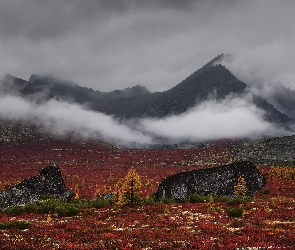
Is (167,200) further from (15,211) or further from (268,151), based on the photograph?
(268,151)

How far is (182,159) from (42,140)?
277 ft

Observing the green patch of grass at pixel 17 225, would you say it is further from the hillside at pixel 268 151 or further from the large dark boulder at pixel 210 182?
the hillside at pixel 268 151

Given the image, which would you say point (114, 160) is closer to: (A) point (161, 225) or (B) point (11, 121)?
(B) point (11, 121)

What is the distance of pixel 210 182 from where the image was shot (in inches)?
1591

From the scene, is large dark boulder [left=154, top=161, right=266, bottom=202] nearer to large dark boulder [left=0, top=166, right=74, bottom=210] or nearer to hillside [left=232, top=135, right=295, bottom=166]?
large dark boulder [left=0, top=166, right=74, bottom=210]

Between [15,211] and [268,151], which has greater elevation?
[268,151]

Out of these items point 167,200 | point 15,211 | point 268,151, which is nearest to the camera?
point 15,211

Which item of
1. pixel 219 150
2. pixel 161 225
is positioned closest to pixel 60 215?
pixel 161 225

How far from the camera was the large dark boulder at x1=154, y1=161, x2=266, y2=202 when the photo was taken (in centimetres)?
3909

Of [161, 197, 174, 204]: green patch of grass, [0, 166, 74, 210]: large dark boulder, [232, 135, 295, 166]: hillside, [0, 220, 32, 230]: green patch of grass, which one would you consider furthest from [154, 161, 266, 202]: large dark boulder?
[232, 135, 295, 166]: hillside

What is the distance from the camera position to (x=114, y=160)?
458 feet

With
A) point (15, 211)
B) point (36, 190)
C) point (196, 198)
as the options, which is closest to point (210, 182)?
point (196, 198)

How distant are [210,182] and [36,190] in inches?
928

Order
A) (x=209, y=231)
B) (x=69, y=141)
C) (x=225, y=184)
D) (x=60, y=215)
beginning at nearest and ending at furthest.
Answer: (x=209, y=231), (x=60, y=215), (x=225, y=184), (x=69, y=141)
